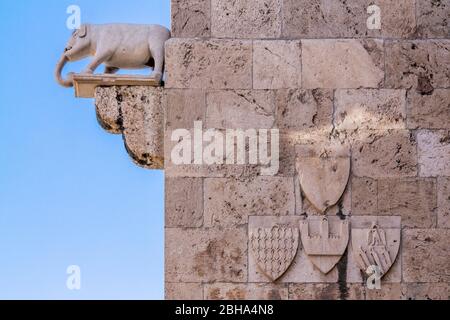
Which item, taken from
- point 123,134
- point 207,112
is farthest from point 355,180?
point 123,134

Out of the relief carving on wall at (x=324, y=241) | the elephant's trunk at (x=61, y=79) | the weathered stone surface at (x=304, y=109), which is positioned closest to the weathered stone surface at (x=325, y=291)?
the relief carving on wall at (x=324, y=241)

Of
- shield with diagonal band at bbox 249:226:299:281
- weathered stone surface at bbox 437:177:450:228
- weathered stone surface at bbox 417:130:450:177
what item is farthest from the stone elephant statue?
weathered stone surface at bbox 437:177:450:228

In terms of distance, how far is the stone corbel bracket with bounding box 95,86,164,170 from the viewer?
7715 millimetres

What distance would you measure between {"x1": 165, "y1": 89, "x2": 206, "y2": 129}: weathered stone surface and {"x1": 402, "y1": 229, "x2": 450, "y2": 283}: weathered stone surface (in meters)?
1.60

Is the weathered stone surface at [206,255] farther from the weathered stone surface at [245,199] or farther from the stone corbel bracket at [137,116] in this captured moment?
the stone corbel bracket at [137,116]

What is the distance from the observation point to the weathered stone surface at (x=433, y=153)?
7324 mm

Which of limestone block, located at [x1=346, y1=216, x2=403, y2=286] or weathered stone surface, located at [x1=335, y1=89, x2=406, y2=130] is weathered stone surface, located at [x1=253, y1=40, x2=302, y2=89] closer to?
weathered stone surface, located at [x1=335, y1=89, x2=406, y2=130]

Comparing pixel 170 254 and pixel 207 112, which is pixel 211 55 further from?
pixel 170 254

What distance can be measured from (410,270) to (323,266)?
0.58 meters

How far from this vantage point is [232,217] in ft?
23.9

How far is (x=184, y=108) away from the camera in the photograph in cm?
740

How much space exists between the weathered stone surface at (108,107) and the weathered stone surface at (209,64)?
53 centimetres

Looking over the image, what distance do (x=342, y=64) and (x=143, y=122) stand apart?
4.80 feet
